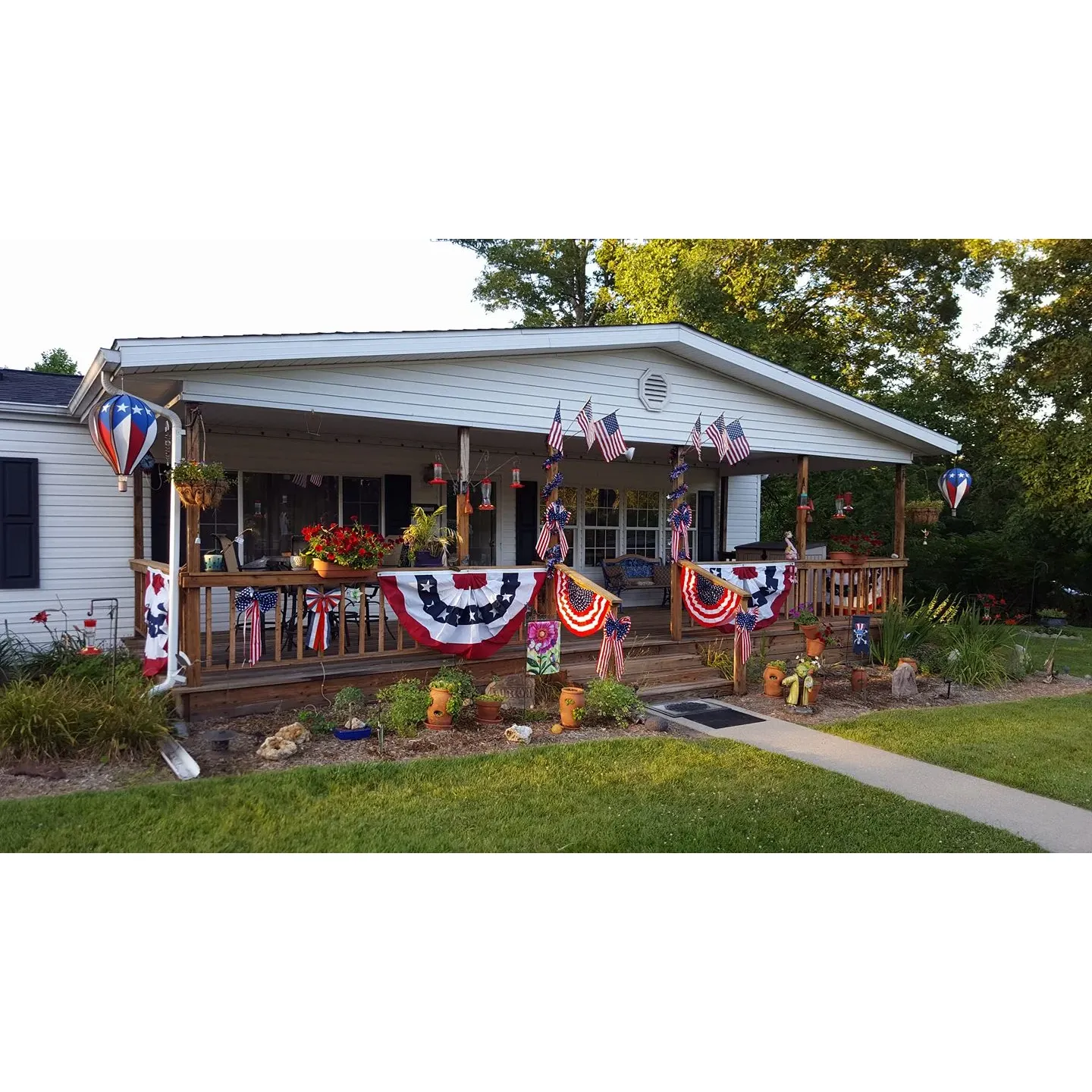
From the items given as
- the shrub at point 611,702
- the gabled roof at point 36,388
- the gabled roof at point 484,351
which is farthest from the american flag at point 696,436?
the gabled roof at point 36,388

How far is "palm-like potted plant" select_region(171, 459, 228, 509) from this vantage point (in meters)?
5.84

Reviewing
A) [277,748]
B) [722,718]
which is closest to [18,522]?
[277,748]

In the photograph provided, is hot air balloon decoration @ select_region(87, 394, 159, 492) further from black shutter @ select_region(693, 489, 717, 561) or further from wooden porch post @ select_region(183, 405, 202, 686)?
black shutter @ select_region(693, 489, 717, 561)

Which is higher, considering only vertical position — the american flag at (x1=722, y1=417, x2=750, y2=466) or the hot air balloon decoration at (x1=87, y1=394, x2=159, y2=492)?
the american flag at (x1=722, y1=417, x2=750, y2=466)

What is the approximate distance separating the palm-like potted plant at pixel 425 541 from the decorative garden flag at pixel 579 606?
1.15m

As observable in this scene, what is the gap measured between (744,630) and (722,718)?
1.27 m

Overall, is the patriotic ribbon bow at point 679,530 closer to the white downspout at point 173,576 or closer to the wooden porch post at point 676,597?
the wooden porch post at point 676,597

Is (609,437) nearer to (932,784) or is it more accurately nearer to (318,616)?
(318,616)

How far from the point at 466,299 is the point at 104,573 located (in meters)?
19.6

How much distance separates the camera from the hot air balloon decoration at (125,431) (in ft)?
17.9

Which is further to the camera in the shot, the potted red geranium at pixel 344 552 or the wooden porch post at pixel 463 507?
the wooden porch post at pixel 463 507

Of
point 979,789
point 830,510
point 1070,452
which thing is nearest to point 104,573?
point 979,789

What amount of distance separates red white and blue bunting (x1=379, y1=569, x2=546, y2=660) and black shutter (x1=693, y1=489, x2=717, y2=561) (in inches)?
236

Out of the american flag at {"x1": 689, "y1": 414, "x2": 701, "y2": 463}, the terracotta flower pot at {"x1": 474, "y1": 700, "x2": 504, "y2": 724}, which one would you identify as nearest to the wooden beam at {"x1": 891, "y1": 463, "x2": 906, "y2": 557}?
→ the american flag at {"x1": 689, "y1": 414, "x2": 701, "y2": 463}
